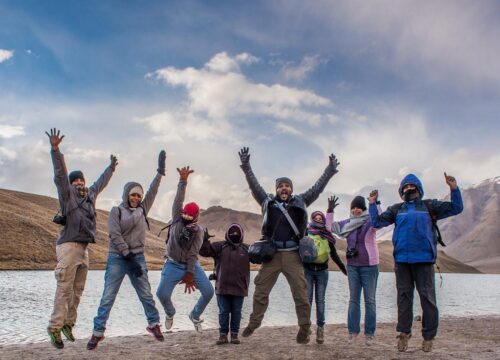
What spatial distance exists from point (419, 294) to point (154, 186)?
20.1 ft

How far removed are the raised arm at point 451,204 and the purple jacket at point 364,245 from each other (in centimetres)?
159

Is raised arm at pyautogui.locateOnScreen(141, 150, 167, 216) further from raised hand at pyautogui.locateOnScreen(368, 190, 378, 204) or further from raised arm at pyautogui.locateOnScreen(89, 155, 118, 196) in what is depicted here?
raised hand at pyautogui.locateOnScreen(368, 190, 378, 204)

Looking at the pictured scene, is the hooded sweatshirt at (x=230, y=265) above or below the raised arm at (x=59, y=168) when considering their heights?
below

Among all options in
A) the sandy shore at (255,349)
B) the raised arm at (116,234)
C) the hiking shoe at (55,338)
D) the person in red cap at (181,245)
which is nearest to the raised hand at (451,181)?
the sandy shore at (255,349)

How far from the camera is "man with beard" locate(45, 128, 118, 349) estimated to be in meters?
8.88

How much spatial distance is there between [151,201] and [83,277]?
215 cm

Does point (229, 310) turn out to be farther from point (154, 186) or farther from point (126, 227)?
point (154, 186)

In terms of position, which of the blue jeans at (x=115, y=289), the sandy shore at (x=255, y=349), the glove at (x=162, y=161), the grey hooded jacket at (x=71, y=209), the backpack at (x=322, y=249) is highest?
the glove at (x=162, y=161)

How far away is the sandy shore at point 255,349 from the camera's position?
8.64 metres

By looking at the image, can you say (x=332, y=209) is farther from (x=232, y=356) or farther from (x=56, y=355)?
(x=56, y=355)

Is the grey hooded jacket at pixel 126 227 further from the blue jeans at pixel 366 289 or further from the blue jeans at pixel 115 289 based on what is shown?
the blue jeans at pixel 366 289

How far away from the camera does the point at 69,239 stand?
9117 millimetres

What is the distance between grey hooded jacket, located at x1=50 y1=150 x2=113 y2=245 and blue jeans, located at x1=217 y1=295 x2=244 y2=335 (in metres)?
3.11

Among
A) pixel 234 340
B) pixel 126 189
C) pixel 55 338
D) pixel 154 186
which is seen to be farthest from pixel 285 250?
pixel 55 338
